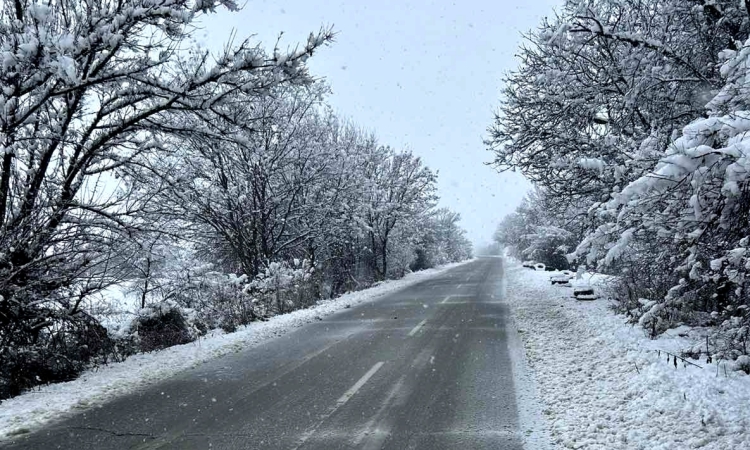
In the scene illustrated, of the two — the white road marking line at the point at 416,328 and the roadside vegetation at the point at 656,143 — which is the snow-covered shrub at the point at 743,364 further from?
the white road marking line at the point at 416,328

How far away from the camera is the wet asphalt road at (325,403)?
16.2 feet

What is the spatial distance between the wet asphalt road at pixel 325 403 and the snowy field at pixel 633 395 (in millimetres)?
618

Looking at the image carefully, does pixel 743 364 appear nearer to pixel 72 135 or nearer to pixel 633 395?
pixel 633 395

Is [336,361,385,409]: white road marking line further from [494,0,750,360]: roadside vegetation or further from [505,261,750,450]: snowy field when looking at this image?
[494,0,750,360]: roadside vegetation

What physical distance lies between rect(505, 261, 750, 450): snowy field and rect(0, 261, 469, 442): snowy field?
5.81 m

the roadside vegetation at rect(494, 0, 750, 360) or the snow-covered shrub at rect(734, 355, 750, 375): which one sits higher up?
the roadside vegetation at rect(494, 0, 750, 360)

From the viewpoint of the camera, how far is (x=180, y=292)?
1195 cm

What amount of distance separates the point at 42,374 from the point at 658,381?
30.2 ft

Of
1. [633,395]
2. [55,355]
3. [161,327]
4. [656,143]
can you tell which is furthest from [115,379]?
[656,143]

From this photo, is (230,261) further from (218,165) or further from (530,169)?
(530,169)

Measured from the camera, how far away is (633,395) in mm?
5777

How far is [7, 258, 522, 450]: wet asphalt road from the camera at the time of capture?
4.93 metres

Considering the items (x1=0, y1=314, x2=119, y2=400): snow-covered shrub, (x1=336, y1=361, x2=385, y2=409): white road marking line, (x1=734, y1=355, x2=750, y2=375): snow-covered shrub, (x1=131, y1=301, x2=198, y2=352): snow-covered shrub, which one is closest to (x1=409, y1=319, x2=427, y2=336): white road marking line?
(x1=336, y1=361, x2=385, y2=409): white road marking line

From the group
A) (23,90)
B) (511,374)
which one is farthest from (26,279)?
(511,374)
